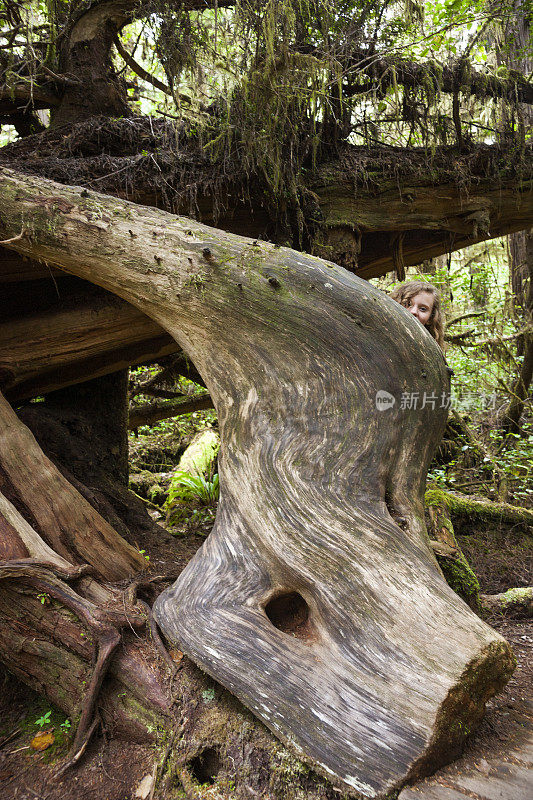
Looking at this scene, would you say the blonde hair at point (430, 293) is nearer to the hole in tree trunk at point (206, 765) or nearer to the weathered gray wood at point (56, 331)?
the weathered gray wood at point (56, 331)

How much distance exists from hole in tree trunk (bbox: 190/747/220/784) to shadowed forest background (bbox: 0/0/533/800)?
0.4 inches

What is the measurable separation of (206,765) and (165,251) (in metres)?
3.17

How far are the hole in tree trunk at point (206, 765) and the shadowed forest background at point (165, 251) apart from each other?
0.03ft

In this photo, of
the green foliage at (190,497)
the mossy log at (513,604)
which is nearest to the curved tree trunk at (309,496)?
the mossy log at (513,604)

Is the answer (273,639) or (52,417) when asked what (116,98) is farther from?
(273,639)

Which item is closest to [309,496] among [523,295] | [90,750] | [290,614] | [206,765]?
[290,614]

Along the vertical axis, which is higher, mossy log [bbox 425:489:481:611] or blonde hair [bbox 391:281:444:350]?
blonde hair [bbox 391:281:444:350]

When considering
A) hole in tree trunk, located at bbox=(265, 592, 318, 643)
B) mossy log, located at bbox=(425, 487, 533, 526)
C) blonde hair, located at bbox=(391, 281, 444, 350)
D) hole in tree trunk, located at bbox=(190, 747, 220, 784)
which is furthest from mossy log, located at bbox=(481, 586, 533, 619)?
hole in tree trunk, located at bbox=(190, 747, 220, 784)

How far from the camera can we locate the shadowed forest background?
2.94 meters

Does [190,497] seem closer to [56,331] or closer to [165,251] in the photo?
[56,331]

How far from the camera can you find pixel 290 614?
310 cm

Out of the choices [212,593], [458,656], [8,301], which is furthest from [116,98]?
[458,656]

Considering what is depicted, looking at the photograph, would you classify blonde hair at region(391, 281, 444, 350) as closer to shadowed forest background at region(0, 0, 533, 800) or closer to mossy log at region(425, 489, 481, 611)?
shadowed forest background at region(0, 0, 533, 800)

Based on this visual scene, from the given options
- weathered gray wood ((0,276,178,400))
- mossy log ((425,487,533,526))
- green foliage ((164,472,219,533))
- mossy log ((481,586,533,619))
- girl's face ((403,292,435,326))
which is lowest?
green foliage ((164,472,219,533))
